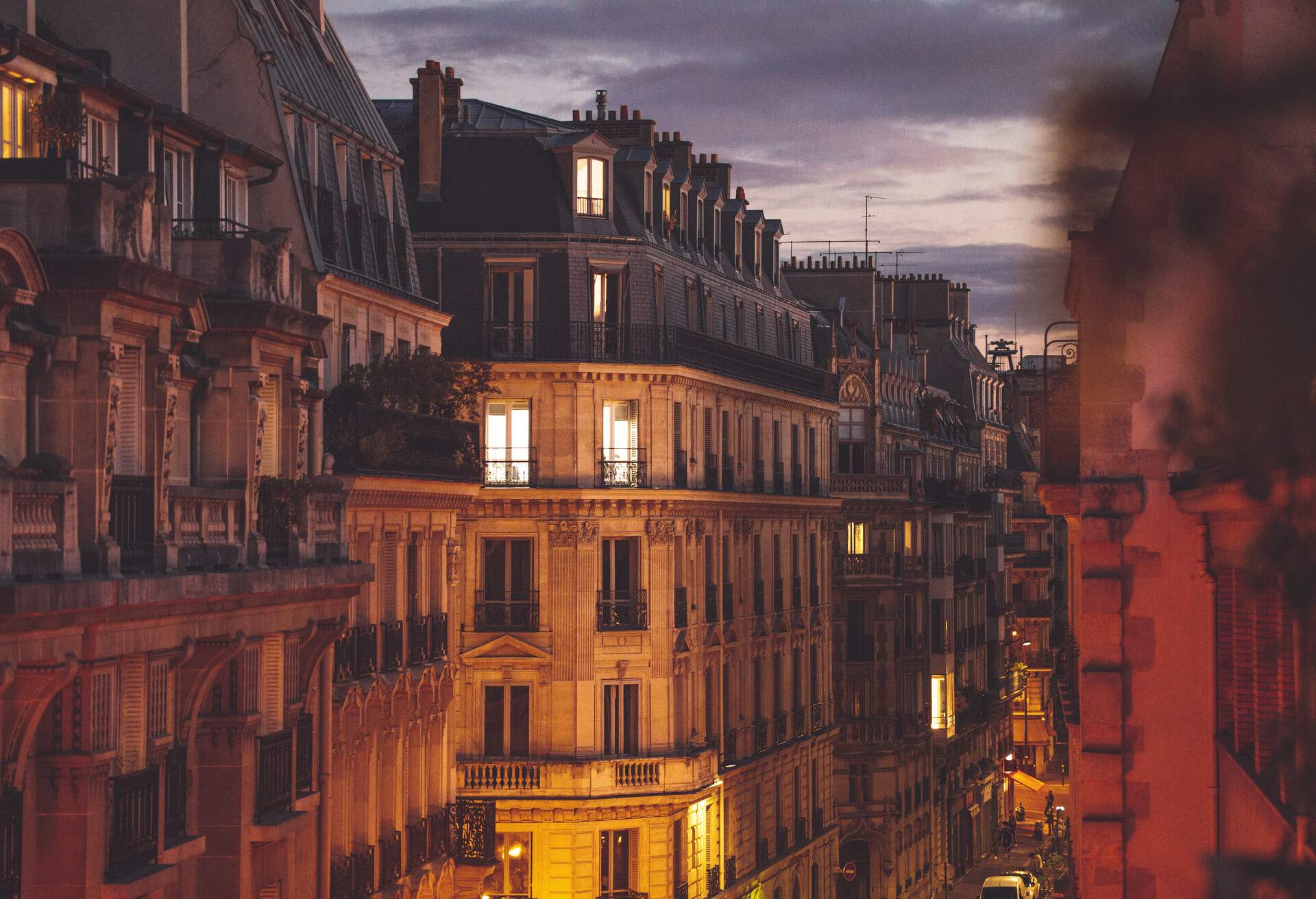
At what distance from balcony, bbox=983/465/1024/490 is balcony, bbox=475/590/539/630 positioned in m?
62.3

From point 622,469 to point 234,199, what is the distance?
2530cm

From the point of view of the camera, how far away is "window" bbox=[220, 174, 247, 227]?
26266mm

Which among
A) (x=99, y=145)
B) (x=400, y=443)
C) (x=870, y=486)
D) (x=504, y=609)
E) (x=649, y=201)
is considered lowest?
(x=504, y=609)

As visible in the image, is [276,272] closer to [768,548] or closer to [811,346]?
[768,548]

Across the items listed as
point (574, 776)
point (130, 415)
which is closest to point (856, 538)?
point (574, 776)

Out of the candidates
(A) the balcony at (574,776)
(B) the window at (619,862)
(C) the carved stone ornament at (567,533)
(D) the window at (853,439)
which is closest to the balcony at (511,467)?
(C) the carved stone ornament at (567,533)

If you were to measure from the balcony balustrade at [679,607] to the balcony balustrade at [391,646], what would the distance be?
1664 centimetres

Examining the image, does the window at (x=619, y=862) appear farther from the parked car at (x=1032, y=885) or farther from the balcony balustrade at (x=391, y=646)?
the parked car at (x=1032, y=885)

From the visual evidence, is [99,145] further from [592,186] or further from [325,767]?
[592,186]

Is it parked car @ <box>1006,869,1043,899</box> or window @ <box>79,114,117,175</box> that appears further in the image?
parked car @ <box>1006,869,1043,899</box>

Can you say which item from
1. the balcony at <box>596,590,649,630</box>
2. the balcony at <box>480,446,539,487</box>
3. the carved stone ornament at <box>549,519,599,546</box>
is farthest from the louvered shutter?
the balcony at <box>596,590,649,630</box>

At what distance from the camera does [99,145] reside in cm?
2175

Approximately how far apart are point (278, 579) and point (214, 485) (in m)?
1.28

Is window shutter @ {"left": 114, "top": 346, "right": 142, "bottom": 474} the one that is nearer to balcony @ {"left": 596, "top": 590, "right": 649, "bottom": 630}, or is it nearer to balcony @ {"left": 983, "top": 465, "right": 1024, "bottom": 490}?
balcony @ {"left": 596, "top": 590, "right": 649, "bottom": 630}
